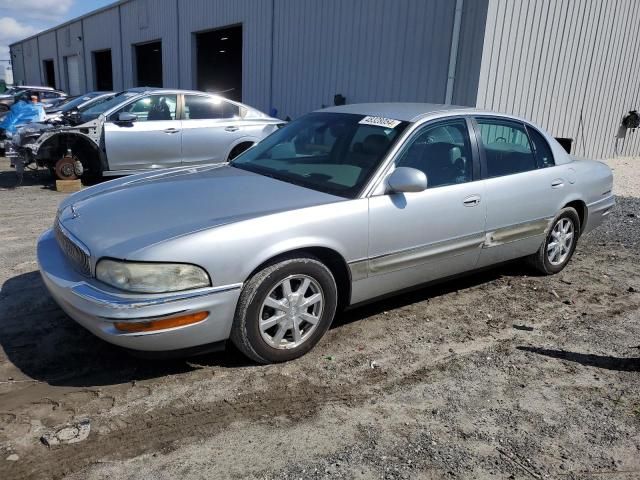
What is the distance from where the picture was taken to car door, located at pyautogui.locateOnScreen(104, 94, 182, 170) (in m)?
8.50

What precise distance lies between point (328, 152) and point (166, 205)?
1.33 m

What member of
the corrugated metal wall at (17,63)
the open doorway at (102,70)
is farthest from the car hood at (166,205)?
the corrugated metal wall at (17,63)

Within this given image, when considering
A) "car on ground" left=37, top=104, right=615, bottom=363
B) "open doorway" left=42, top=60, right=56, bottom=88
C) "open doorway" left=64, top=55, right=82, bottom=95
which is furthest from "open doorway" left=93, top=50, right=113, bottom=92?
"car on ground" left=37, top=104, right=615, bottom=363

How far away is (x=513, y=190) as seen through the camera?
14.6ft

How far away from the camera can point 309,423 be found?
2838 mm

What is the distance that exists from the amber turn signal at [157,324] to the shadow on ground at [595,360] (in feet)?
7.65

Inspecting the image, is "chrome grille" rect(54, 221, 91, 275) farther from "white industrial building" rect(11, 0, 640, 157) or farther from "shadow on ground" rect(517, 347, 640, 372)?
"white industrial building" rect(11, 0, 640, 157)

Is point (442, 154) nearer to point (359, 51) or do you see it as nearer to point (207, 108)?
point (207, 108)

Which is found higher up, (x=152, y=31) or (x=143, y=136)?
(x=152, y=31)

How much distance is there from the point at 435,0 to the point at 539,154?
642 cm

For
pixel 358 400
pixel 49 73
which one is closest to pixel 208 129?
pixel 358 400

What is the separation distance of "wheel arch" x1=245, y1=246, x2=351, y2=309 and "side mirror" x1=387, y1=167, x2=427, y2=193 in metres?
0.61

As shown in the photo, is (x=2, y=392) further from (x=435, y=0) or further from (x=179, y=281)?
(x=435, y=0)

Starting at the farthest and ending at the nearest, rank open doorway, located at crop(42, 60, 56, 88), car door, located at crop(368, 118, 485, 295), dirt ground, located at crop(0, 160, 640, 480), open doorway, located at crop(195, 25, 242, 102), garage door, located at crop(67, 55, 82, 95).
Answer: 1. open doorway, located at crop(42, 60, 56, 88)
2. garage door, located at crop(67, 55, 82, 95)
3. open doorway, located at crop(195, 25, 242, 102)
4. car door, located at crop(368, 118, 485, 295)
5. dirt ground, located at crop(0, 160, 640, 480)
